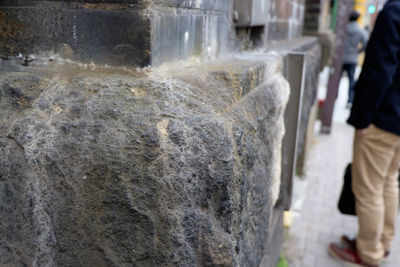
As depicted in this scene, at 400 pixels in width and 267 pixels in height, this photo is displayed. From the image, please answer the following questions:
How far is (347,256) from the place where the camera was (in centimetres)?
268

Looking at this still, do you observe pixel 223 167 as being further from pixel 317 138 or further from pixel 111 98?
pixel 317 138

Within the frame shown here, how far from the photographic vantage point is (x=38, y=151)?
856 millimetres

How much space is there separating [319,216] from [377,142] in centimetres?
126

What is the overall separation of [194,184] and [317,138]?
5.05 metres

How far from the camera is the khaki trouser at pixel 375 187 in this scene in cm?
226

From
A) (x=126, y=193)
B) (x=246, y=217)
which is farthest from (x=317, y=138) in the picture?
(x=126, y=193)

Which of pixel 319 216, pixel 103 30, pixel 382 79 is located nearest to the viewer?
pixel 103 30

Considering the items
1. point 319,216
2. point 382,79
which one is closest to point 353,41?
point 319,216

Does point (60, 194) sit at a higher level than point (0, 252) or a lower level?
higher

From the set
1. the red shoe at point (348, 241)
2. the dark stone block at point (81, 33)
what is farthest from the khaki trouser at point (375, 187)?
the dark stone block at point (81, 33)

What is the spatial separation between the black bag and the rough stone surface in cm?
186

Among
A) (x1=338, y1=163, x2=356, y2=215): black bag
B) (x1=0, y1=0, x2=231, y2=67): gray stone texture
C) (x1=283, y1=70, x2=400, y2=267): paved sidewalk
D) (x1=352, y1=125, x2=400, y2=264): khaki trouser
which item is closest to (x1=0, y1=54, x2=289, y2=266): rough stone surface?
(x1=0, y1=0, x2=231, y2=67): gray stone texture

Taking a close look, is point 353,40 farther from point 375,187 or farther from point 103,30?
point 103,30

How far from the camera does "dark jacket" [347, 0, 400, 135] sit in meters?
2.01
